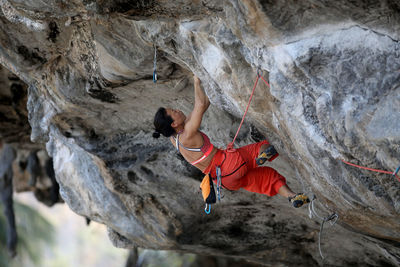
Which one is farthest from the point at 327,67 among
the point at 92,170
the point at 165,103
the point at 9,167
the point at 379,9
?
the point at 9,167

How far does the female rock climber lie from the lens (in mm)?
3875

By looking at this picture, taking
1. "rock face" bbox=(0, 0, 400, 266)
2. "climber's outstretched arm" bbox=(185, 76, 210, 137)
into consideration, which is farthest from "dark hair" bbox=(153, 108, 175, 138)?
"rock face" bbox=(0, 0, 400, 266)

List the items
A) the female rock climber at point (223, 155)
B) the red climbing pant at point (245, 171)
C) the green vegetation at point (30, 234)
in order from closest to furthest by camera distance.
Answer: the female rock climber at point (223, 155), the red climbing pant at point (245, 171), the green vegetation at point (30, 234)

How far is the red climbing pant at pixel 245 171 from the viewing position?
13.3 ft

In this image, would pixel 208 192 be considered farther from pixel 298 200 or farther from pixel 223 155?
pixel 298 200

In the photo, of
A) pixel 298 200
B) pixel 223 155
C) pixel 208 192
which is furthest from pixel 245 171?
pixel 298 200

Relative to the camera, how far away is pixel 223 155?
4.08 meters

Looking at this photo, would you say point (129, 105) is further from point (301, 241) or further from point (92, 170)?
point (301, 241)

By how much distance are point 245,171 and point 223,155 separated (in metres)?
0.22

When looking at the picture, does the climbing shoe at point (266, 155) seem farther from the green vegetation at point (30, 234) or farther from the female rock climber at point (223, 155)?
the green vegetation at point (30, 234)

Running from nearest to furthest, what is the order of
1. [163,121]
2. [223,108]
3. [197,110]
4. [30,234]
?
[197,110]
[163,121]
[223,108]
[30,234]

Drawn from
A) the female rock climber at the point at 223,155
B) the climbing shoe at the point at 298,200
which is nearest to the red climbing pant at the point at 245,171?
the female rock climber at the point at 223,155

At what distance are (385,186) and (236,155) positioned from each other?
125 centimetres

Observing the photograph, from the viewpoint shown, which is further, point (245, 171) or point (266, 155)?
point (245, 171)
